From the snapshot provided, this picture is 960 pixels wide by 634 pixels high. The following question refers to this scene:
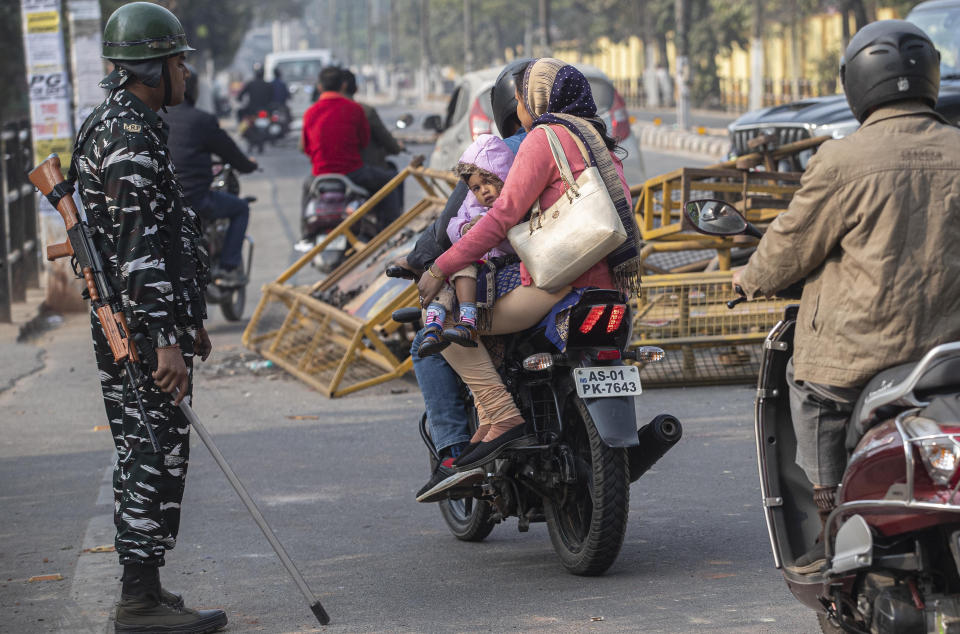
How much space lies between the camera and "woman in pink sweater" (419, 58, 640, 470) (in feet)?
15.9

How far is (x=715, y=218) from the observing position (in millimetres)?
3943

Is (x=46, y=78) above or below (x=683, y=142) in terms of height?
above

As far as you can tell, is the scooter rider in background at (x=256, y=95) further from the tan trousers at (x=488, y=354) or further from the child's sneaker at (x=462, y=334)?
the child's sneaker at (x=462, y=334)

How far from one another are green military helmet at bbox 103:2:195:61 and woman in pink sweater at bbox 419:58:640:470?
→ 1174 mm

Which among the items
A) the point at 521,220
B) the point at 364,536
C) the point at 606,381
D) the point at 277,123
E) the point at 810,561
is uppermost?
the point at 521,220

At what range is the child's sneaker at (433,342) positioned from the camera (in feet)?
16.4

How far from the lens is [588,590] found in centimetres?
484

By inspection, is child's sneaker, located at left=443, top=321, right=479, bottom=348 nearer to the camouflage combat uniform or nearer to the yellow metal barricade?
the camouflage combat uniform

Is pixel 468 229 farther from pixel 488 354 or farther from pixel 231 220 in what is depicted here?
pixel 231 220

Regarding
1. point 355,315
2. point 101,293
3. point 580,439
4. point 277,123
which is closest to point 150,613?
point 101,293

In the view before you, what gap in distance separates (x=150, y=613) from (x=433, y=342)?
1.31 metres

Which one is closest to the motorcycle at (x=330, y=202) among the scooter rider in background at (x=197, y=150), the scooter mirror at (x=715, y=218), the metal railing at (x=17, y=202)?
the scooter rider in background at (x=197, y=150)

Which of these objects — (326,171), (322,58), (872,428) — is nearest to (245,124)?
(322,58)

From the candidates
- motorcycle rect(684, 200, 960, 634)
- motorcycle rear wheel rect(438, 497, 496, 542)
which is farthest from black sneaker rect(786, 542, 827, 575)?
motorcycle rear wheel rect(438, 497, 496, 542)
